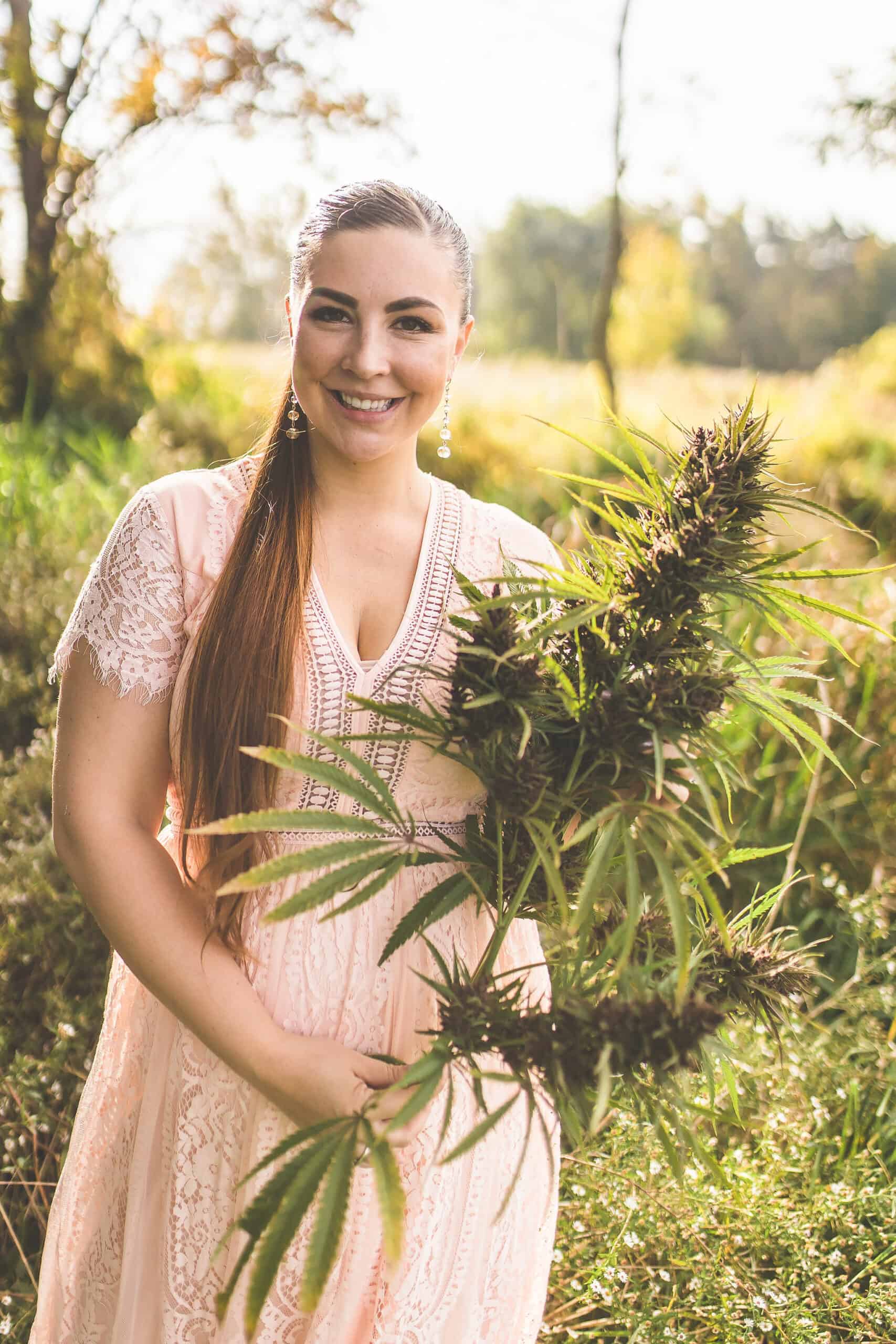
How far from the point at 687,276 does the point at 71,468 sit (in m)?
24.4

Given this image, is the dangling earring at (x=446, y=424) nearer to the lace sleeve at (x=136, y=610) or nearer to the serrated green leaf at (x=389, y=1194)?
the lace sleeve at (x=136, y=610)

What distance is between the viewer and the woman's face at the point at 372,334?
4.54 feet

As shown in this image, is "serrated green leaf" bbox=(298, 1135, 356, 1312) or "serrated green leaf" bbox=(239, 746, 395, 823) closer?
"serrated green leaf" bbox=(298, 1135, 356, 1312)

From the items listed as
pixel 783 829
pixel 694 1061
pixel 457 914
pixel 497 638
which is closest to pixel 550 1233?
pixel 457 914

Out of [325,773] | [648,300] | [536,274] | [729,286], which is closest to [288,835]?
[325,773]

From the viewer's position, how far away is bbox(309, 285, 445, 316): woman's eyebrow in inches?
54.5

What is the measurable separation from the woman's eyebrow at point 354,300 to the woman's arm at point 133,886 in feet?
1.96

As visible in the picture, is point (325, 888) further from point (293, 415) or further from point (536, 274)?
point (536, 274)

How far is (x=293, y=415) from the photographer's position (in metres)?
1.54

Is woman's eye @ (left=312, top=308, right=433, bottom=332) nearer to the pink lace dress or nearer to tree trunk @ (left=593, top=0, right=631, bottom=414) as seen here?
the pink lace dress

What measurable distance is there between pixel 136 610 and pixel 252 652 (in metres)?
0.17

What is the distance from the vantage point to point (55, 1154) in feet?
7.26

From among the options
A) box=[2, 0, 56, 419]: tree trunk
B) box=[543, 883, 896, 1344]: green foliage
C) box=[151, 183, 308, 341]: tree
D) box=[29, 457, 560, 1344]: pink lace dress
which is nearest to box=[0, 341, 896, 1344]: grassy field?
box=[543, 883, 896, 1344]: green foliage

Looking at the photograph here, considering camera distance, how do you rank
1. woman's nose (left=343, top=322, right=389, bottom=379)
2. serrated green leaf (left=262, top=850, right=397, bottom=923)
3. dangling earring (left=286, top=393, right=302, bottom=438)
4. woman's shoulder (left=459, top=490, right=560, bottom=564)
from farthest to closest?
woman's shoulder (left=459, top=490, right=560, bottom=564), dangling earring (left=286, top=393, right=302, bottom=438), woman's nose (left=343, top=322, right=389, bottom=379), serrated green leaf (left=262, top=850, right=397, bottom=923)
